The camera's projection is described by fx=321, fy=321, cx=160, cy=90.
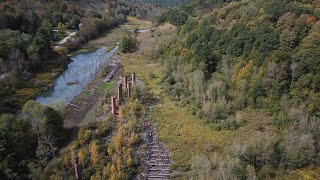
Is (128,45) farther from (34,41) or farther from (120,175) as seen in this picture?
(120,175)

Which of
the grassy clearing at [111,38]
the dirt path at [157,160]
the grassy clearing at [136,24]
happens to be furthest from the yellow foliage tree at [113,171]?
the grassy clearing at [136,24]

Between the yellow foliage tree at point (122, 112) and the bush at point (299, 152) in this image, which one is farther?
the yellow foliage tree at point (122, 112)

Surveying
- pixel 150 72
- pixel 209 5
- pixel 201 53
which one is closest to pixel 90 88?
pixel 150 72

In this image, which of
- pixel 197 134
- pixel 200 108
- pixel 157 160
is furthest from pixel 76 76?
pixel 157 160

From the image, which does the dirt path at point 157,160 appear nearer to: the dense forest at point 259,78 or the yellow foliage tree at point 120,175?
the yellow foliage tree at point 120,175

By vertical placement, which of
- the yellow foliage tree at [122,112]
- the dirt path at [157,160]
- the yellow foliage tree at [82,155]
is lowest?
the dirt path at [157,160]

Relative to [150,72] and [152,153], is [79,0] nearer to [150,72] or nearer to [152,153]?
[150,72]

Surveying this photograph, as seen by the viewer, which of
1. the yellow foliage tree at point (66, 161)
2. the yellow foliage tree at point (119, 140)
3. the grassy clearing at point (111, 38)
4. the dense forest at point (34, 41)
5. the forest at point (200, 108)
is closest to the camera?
the forest at point (200, 108)

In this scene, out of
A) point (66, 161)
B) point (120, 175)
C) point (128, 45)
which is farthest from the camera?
point (128, 45)
